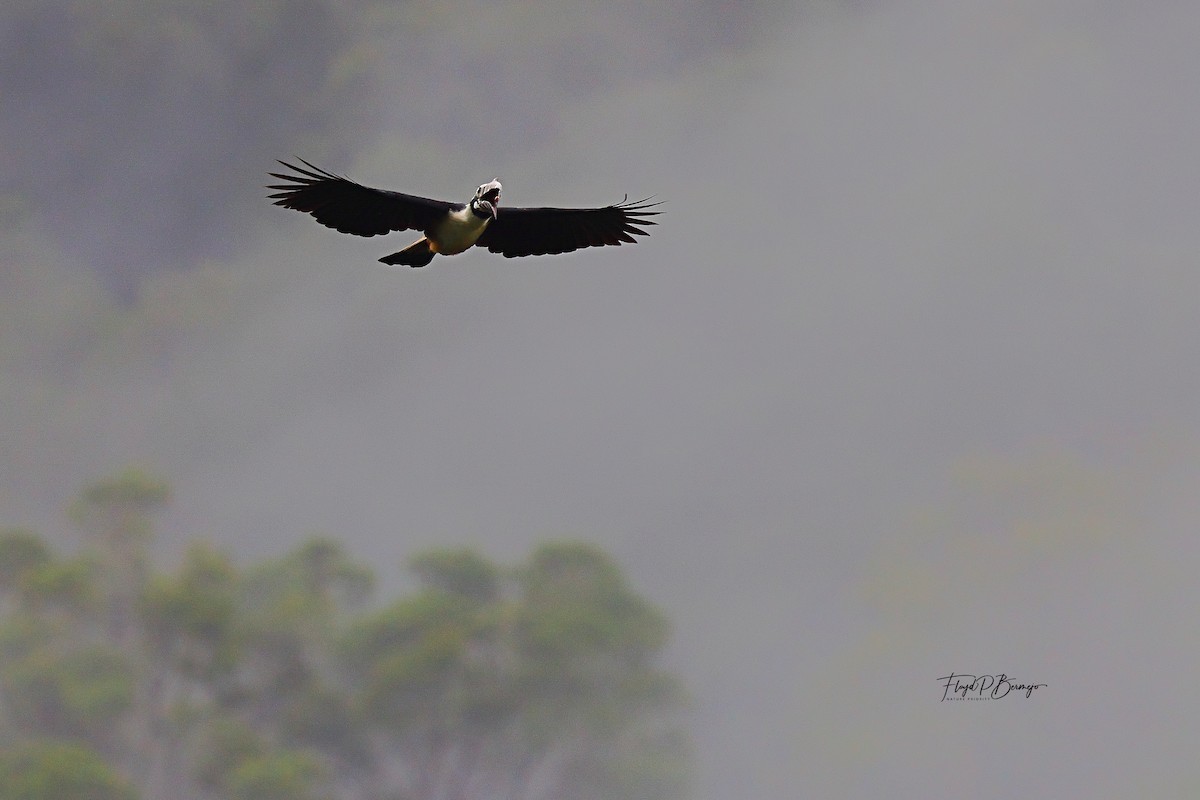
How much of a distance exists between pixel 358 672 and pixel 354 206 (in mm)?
76354

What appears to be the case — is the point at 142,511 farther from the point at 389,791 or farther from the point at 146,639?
the point at 389,791

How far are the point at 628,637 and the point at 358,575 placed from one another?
17.7 m

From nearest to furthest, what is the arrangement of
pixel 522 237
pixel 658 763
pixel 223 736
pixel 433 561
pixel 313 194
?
pixel 313 194 → pixel 522 237 → pixel 223 736 → pixel 658 763 → pixel 433 561

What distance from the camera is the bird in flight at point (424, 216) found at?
54.4ft

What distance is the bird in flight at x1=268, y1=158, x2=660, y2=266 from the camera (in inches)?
653

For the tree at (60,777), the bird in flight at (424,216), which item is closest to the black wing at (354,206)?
the bird in flight at (424,216)

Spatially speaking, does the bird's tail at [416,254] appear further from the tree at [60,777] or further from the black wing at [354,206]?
the tree at [60,777]

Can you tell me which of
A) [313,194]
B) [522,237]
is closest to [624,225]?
[522,237]

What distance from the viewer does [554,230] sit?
18.9 m

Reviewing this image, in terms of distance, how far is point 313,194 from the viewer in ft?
56.5

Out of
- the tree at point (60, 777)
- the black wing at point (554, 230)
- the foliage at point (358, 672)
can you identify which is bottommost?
the black wing at point (554, 230)

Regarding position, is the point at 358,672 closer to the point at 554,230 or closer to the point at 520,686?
the point at 520,686

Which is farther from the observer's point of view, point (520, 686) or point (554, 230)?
point (520, 686)

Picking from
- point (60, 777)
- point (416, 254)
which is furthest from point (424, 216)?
point (60, 777)
